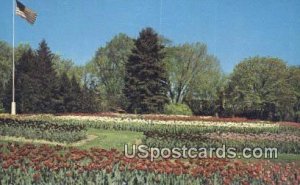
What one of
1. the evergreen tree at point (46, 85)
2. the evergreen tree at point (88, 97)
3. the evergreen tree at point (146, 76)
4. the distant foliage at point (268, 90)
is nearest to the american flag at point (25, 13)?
the evergreen tree at point (46, 85)

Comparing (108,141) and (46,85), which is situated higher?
(46,85)

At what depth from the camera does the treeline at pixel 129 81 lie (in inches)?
312

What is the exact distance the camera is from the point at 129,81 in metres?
8.46

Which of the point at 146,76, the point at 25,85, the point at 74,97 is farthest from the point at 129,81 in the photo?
the point at 25,85

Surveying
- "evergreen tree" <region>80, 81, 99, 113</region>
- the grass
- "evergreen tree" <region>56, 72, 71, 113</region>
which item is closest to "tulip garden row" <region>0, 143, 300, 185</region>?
the grass

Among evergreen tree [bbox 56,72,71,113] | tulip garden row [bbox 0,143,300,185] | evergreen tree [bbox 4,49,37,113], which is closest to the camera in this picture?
tulip garden row [bbox 0,143,300,185]

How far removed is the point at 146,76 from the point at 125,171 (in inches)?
113

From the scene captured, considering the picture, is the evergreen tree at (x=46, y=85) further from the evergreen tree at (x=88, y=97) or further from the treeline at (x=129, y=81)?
the evergreen tree at (x=88, y=97)

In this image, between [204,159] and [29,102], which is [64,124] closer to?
[29,102]

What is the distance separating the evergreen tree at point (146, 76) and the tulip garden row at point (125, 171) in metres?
2.21

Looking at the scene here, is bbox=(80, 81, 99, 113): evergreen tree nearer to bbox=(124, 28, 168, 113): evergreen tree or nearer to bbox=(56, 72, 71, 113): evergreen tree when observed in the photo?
bbox=(56, 72, 71, 113): evergreen tree

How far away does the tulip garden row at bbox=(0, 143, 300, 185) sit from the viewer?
5.67 meters

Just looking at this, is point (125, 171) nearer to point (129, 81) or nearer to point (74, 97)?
point (129, 81)

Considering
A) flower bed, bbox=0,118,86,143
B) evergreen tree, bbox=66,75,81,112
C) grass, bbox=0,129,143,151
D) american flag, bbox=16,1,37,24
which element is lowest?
grass, bbox=0,129,143,151
